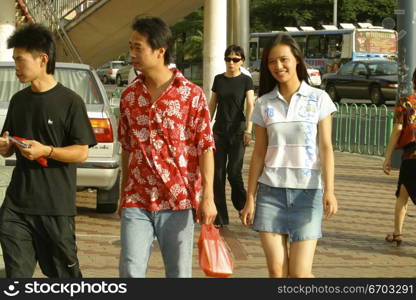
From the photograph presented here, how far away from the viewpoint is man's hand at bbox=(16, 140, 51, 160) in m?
5.09

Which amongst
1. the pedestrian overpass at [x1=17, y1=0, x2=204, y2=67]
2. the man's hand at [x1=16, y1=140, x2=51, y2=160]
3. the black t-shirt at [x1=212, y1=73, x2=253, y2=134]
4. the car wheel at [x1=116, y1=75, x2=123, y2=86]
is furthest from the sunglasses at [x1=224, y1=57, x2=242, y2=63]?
the car wheel at [x1=116, y1=75, x2=123, y2=86]

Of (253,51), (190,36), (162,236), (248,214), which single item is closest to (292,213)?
(248,214)

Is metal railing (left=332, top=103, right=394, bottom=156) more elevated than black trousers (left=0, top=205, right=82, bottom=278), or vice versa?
A: black trousers (left=0, top=205, right=82, bottom=278)

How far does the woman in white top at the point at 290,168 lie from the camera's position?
5.46 meters

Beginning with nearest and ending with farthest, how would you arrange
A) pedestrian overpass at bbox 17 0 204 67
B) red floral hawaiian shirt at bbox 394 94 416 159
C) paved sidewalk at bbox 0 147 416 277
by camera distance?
1. paved sidewalk at bbox 0 147 416 277
2. red floral hawaiian shirt at bbox 394 94 416 159
3. pedestrian overpass at bbox 17 0 204 67

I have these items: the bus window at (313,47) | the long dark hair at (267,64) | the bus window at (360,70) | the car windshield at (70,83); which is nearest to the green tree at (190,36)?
the bus window at (313,47)

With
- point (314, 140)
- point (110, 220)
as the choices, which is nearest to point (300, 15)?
point (110, 220)

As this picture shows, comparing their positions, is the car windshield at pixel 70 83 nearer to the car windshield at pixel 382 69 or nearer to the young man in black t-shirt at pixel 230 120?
the young man in black t-shirt at pixel 230 120

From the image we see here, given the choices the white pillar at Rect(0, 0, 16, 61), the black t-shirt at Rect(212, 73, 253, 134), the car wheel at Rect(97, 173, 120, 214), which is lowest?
the car wheel at Rect(97, 173, 120, 214)

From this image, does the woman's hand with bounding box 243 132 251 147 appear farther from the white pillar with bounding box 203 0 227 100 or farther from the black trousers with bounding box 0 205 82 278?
the white pillar with bounding box 203 0 227 100

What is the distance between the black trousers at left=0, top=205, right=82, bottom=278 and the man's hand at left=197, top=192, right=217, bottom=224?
2.44 ft

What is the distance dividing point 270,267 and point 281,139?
0.68 m

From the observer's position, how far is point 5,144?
5199 millimetres

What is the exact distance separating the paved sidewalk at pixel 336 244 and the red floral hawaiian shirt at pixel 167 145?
9.07 feet
